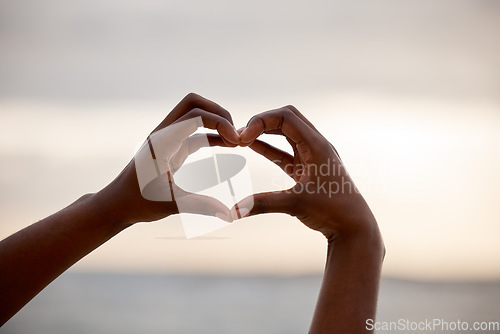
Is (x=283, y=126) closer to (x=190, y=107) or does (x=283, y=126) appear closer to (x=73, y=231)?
(x=190, y=107)

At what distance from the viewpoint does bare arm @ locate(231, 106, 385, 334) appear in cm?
61

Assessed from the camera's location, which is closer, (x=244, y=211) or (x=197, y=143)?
(x=244, y=211)

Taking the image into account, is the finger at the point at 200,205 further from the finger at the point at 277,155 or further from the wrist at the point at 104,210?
the finger at the point at 277,155

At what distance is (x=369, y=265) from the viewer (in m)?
0.64

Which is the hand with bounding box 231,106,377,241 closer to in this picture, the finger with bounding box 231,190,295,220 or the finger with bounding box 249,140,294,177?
the finger with bounding box 231,190,295,220

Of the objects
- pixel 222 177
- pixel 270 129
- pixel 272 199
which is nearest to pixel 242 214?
pixel 272 199

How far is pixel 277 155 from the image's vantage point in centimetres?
92

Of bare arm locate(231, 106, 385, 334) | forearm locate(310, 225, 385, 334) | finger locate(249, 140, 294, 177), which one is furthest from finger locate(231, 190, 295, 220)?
finger locate(249, 140, 294, 177)

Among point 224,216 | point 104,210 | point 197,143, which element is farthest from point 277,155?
point 104,210

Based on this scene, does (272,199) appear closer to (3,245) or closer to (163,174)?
(163,174)

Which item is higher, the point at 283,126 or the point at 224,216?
the point at 283,126

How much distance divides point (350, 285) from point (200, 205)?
247 mm

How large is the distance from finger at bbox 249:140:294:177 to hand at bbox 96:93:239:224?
0.16 metres

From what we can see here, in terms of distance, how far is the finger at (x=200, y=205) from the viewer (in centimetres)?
69
